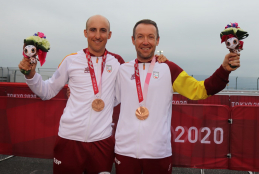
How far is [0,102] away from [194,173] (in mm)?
4501

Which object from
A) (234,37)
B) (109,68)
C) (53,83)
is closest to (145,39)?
(109,68)

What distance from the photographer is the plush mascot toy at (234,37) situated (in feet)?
6.25

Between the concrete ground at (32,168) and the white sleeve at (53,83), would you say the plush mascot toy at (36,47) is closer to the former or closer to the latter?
the white sleeve at (53,83)

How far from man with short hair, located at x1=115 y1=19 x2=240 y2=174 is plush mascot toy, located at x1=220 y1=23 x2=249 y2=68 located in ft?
1.17

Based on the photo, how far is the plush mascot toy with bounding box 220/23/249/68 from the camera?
6.25ft

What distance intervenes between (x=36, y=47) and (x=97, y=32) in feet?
2.39

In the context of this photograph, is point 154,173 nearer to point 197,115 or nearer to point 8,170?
point 197,115

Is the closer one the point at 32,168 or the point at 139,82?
the point at 139,82

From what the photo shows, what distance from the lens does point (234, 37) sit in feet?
6.28

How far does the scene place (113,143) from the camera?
101 inches

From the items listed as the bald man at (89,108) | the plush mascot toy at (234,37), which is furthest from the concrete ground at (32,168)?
the plush mascot toy at (234,37)

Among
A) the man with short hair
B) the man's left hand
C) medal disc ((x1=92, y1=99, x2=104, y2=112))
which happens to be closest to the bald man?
medal disc ((x1=92, y1=99, x2=104, y2=112))

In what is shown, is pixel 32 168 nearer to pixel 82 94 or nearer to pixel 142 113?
pixel 82 94

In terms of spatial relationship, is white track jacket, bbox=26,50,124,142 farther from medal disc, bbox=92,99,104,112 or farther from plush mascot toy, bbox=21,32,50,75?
plush mascot toy, bbox=21,32,50,75
